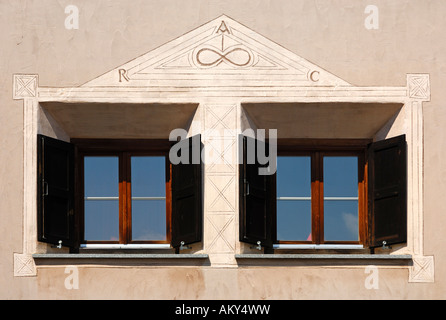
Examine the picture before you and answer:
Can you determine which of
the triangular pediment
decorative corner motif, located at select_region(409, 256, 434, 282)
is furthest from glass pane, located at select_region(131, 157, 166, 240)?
decorative corner motif, located at select_region(409, 256, 434, 282)

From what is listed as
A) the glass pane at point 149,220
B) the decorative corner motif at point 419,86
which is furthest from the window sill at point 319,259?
the decorative corner motif at point 419,86

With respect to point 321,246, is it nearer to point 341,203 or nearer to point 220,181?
point 341,203

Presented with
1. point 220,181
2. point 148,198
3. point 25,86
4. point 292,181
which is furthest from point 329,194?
point 25,86

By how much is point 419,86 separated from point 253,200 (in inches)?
87.3

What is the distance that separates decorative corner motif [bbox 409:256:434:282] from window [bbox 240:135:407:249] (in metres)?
0.33

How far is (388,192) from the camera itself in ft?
49.7

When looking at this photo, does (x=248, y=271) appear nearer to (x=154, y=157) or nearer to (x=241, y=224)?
(x=241, y=224)

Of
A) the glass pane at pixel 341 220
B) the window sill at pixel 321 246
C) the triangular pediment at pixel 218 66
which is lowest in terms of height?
the window sill at pixel 321 246

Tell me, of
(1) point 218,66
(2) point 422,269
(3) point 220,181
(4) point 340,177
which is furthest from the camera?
(4) point 340,177

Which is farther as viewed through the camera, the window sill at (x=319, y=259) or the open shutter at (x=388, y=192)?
the open shutter at (x=388, y=192)

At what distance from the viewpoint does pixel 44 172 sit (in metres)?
15.0

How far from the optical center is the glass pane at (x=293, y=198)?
1548cm

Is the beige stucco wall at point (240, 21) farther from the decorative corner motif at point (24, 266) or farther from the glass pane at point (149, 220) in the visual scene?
the glass pane at point (149, 220)

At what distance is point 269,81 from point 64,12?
2.40 metres
